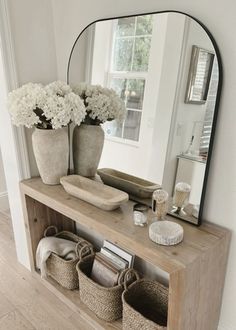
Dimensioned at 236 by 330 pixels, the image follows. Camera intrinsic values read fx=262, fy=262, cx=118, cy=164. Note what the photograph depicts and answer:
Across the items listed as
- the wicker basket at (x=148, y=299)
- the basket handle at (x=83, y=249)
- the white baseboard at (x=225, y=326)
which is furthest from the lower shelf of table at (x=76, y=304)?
the white baseboard at (x=225, y=326)

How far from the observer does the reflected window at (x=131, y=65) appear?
1305 millimetres

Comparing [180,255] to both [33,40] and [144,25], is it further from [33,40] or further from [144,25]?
[33,40]

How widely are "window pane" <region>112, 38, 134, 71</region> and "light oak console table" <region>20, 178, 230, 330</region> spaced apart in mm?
756

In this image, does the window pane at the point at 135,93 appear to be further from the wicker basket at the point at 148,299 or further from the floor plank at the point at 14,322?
the floor plank at the point at 14,322

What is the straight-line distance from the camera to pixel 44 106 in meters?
1.35

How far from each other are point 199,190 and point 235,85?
0.49 metres

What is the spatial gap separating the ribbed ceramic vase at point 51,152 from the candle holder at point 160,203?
62cm

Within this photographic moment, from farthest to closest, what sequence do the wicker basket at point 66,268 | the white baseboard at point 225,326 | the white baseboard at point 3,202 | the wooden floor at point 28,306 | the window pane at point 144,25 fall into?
the white baseboard at point 3,202 < the wicker basket at point 66,268 < the wooden floor at point 28,306 < the white baseboard at point 225,326 < the window pane at point 144,25

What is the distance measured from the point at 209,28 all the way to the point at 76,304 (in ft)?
5.50

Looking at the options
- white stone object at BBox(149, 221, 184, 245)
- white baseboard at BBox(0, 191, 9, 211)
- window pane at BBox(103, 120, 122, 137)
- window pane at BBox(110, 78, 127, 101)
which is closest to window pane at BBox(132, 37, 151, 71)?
window pane at BBox(110, 78, 127, 101)

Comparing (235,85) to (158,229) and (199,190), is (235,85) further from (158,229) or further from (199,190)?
(158,229)

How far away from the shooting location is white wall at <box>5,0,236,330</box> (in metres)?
1.07

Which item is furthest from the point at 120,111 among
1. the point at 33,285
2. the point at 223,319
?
the point at 33,285

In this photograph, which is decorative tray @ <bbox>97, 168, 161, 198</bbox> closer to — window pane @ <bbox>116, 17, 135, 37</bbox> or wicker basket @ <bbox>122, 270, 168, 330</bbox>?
wicker basket @ <bbox>122, 270, 168, 330</bbox>
